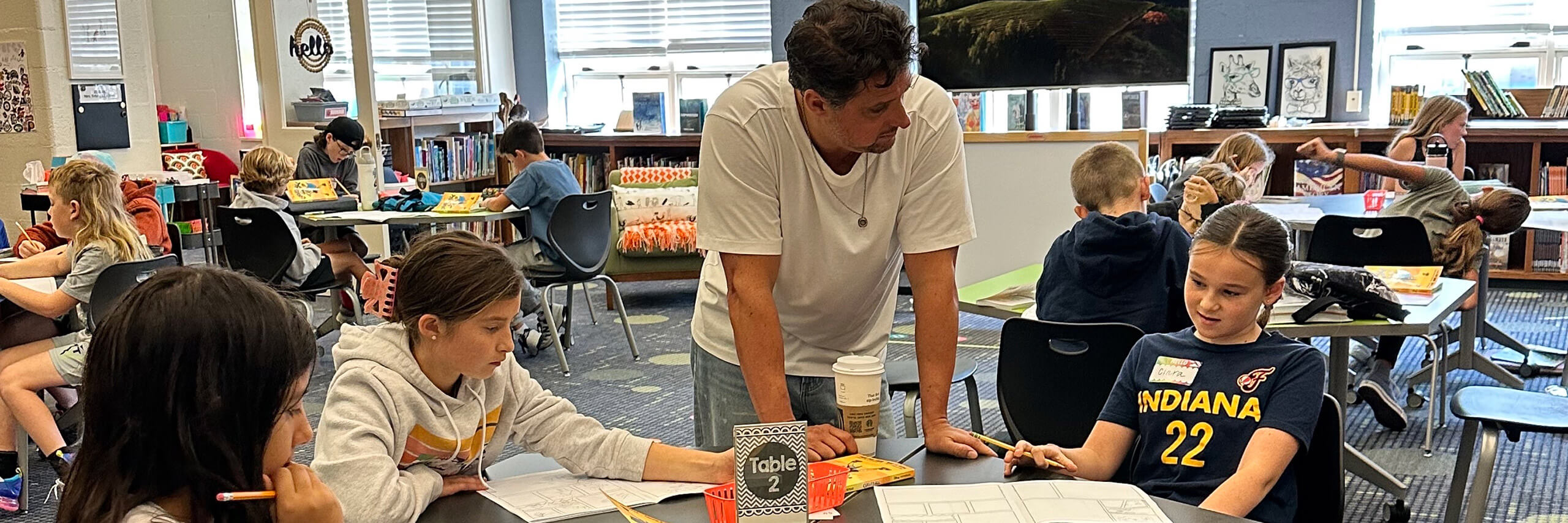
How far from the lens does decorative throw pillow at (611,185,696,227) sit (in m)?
6.52

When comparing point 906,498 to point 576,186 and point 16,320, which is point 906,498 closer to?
point 16,320

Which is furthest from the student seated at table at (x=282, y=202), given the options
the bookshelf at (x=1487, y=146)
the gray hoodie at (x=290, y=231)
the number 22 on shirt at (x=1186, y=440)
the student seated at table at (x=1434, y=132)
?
the bookshelf at (x=1487, y=146)

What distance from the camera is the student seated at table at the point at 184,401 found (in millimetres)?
1133

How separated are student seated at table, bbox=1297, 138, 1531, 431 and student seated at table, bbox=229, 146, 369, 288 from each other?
385 centimetres

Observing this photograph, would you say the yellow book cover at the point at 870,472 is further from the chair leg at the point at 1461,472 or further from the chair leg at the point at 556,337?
the chair leg at the point at 556,337

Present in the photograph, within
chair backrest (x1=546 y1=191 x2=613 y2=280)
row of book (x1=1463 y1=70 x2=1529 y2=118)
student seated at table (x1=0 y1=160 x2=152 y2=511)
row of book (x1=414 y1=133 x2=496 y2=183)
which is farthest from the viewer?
row of book (x1=414 y1=133 x2=496 y2=183)

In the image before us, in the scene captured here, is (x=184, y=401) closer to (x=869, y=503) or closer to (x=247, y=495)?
(x=247, y=495)

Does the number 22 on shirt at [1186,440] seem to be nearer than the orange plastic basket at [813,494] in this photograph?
No

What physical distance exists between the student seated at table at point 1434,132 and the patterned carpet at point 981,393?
0.81 m

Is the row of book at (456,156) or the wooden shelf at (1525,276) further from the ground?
the row of book at (456,156)

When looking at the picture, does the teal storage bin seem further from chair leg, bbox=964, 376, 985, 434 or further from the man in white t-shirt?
the man in white t-shirt

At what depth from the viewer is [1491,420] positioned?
239 cm

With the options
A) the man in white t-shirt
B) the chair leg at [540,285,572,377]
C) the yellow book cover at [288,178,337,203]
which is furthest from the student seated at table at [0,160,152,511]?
the man in white t-shirt

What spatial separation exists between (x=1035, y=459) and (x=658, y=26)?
774cm
